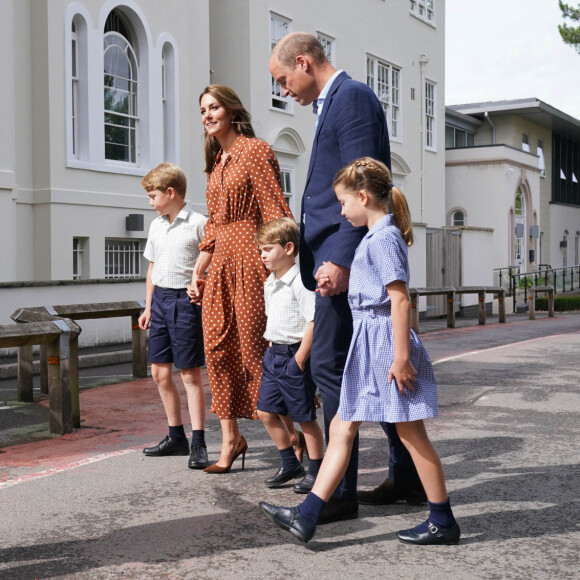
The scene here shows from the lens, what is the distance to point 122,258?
16578 millimetres

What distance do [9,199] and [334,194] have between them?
1085 cm

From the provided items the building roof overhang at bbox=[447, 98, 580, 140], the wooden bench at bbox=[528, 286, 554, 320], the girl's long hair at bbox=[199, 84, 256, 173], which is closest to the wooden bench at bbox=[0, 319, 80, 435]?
the girl's long hair at bbox=[199, 84, 256, 173]

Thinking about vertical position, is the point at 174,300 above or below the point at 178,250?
below

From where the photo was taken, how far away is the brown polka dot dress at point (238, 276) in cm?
516

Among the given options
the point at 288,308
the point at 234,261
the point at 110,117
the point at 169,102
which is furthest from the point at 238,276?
the point at 169,102

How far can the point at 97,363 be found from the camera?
442 inches

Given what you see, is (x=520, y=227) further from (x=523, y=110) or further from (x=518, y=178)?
(x=523, y=110)

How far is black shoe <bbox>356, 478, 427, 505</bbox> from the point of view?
15.0ft

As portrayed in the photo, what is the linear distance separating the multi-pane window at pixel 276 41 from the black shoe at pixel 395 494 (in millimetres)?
16787

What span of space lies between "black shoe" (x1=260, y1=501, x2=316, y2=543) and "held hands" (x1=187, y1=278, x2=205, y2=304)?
5.43 ft

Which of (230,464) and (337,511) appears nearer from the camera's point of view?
(337,511)

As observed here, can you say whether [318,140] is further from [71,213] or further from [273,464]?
[71,213]

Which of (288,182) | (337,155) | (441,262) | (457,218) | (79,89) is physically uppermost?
(79,89)

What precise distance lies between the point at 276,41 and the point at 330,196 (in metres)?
17.4
